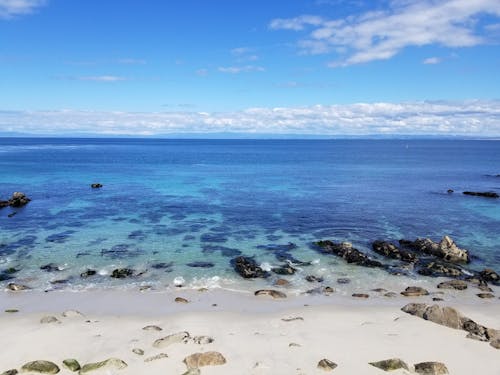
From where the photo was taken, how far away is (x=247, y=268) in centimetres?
3266

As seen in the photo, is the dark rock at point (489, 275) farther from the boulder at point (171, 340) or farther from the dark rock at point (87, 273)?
the dark rock at point (87, 273)

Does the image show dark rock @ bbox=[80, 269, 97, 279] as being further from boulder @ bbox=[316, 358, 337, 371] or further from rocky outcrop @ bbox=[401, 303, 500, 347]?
rocky outcrop @ bbox=[401, 303, 500, 347]

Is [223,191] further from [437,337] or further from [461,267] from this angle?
[437,337]

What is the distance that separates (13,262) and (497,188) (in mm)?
86784

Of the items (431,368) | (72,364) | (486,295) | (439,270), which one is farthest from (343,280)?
(72,364)

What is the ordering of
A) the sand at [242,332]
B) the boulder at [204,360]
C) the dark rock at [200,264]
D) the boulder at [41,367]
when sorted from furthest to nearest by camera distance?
the dark rock at [200,264] → the sand at [242,332] → the boulder at [204,360] → the boulder at [41,367]

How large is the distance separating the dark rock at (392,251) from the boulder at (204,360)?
2275cm

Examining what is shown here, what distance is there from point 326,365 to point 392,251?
21.3m

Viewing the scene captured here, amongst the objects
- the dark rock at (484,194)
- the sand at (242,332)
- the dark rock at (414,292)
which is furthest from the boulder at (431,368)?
the dark rock at (484,194)

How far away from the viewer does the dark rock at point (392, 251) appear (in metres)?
35.8

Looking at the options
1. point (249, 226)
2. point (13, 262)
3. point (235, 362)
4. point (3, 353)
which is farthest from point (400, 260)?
point (13, 262)

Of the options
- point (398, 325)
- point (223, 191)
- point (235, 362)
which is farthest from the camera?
point (223, 191)

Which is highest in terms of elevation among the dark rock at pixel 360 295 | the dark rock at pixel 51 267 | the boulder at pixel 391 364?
the boulder at pixel 391 364

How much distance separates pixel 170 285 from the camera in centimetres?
3011
